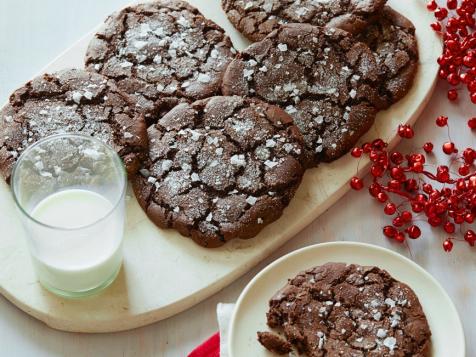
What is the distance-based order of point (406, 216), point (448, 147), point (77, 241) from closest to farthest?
point (77, 241) < point (406, 216) < point (448, 147)

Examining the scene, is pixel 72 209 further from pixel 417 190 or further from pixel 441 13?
pixel 441 13

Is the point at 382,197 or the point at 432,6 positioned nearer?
the point at 382,197

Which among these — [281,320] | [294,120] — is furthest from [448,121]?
[281,320]

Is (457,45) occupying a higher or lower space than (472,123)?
higher

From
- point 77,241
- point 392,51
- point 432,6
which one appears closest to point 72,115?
point 77,241

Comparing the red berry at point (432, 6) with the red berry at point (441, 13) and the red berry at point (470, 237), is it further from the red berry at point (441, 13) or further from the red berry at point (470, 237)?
the red berry at point (470, 237)

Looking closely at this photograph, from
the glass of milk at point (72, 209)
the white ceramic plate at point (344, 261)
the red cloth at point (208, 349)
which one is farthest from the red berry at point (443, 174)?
the glass of milk at point (72, 209)

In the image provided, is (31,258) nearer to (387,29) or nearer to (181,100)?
(181,100)
